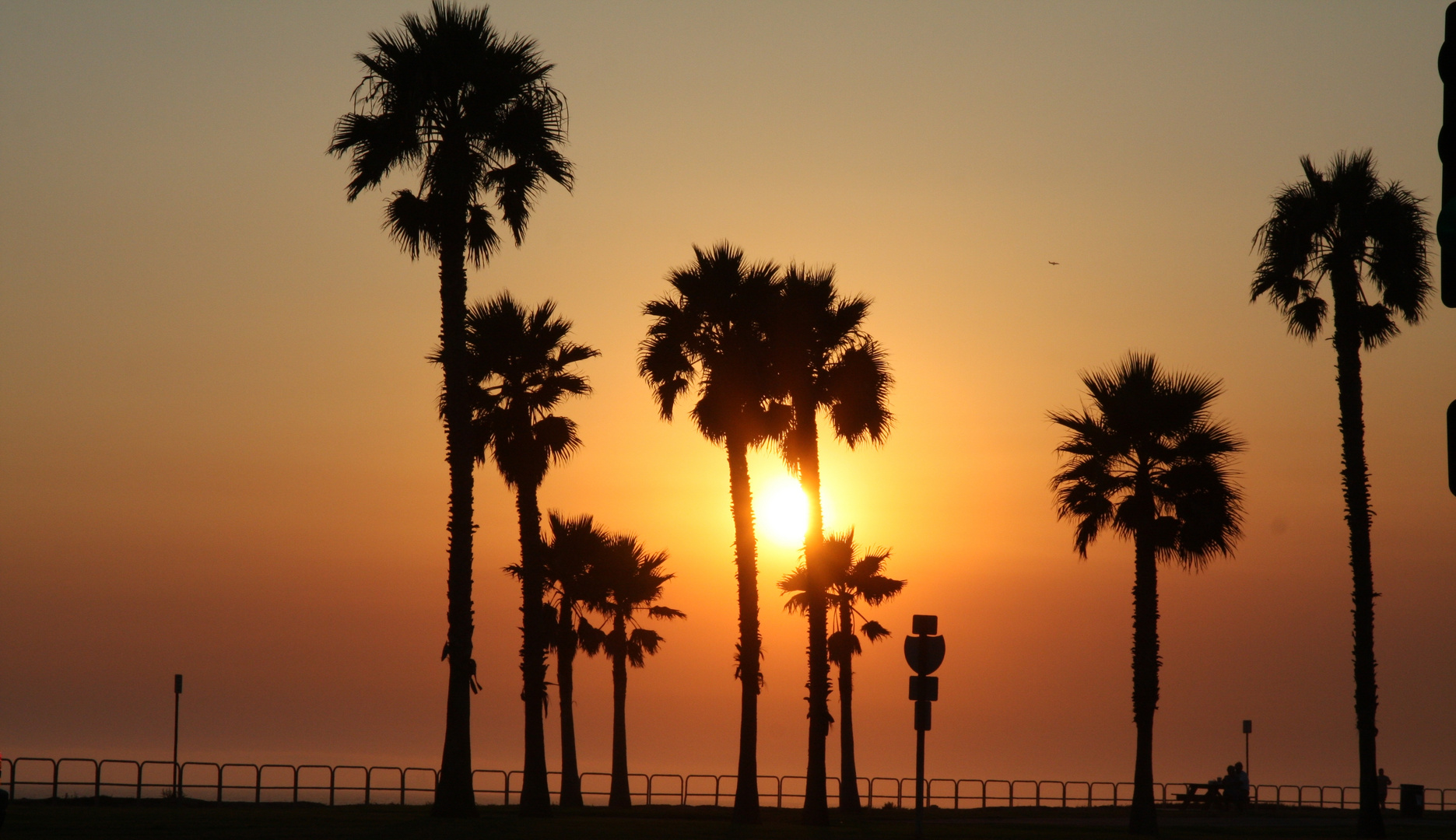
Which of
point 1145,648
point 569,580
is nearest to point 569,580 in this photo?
point 569,580

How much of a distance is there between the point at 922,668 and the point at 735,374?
15597 mm

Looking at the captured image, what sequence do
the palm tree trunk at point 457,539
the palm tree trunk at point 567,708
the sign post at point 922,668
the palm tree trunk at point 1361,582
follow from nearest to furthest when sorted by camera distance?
the sign post at point 922,668
the palm tree trunk at point 457,539
the palm tree trunk at point 1361,582
the palm tree trunk at point 567,708

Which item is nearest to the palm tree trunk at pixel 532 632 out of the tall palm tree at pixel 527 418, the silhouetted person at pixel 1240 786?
the tall palm tree at pixel 527 418

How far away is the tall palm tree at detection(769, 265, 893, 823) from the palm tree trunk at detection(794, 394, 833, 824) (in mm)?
20

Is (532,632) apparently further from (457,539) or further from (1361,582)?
(1361,582)

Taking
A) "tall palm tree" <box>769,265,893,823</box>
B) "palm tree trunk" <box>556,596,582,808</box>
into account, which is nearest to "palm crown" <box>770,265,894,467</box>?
"tall palm tree" <box>769,265,893,823</box>

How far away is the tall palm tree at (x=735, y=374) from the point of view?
3697 cm

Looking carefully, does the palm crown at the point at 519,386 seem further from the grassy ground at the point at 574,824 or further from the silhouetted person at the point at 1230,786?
the silhouetted person at the point at 1230,786

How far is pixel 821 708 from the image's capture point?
3853 centimetres

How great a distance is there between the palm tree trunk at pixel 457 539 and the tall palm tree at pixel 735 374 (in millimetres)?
7940

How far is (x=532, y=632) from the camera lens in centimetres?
4131

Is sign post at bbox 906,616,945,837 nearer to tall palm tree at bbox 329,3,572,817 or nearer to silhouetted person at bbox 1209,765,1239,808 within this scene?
tall palm tree at bbox 329,3,572,817

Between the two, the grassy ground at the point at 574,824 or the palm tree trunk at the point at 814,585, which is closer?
the grassy ground at the point at 574,824

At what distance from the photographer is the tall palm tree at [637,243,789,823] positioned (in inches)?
1455
